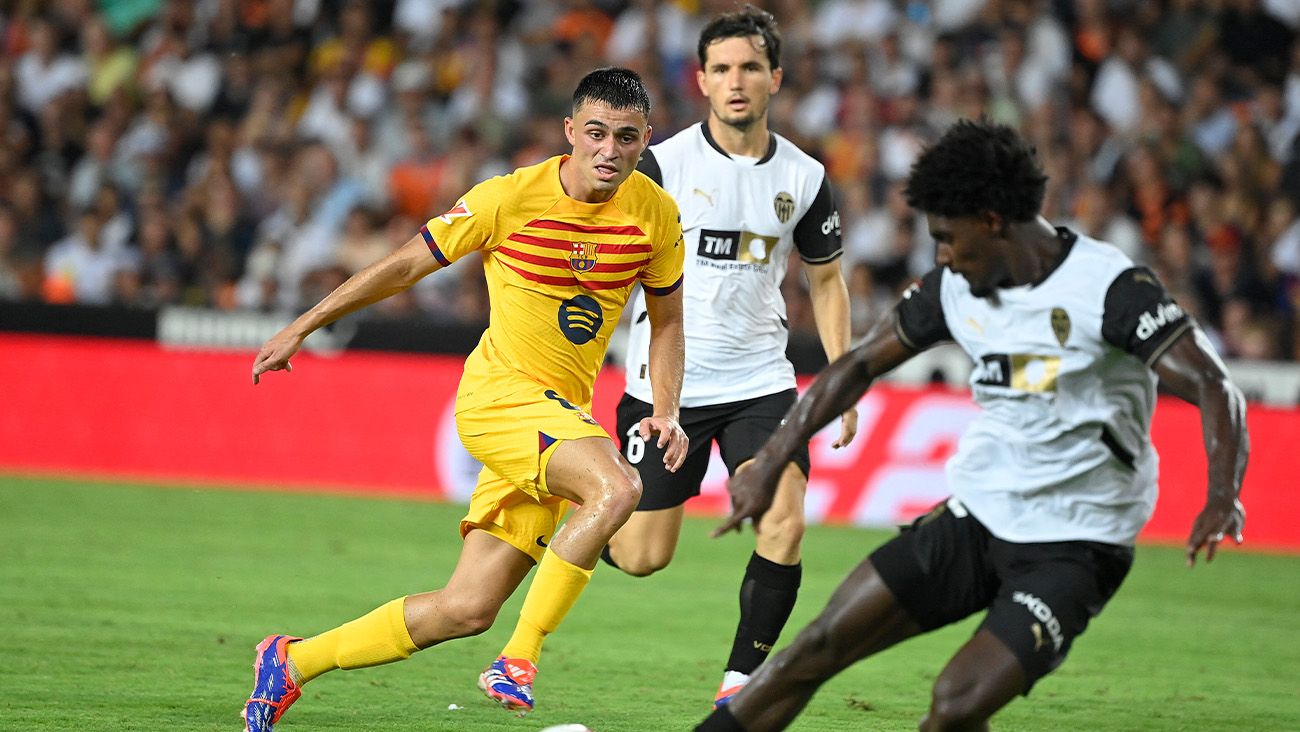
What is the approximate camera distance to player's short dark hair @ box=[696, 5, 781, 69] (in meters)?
7.71

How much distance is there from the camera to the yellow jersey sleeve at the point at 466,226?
608 centimetres

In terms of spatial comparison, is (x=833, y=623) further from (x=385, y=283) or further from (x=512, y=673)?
(x=385, y=283)

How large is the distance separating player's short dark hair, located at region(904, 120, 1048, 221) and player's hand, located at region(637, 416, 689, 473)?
174 centimetres

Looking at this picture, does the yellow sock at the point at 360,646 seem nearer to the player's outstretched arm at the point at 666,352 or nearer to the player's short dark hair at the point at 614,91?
the player's outstretched arm at the point at 666,352

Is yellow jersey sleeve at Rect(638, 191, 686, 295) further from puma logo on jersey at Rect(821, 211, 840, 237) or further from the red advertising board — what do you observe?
the red advertising board

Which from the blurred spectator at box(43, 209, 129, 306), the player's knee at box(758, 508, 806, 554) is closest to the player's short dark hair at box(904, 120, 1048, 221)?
the player's knee at box(758, 508, 806, 554)

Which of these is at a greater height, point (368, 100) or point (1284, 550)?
point (368, 100)

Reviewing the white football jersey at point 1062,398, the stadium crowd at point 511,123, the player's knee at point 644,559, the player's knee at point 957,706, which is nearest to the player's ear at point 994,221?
the white football jersey at point 1062,398

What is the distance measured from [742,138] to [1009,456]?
3.10 m

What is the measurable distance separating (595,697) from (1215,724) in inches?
106

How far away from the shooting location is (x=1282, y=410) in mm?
13312

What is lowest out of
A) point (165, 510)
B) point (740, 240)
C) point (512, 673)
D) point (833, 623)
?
point (165, 510)

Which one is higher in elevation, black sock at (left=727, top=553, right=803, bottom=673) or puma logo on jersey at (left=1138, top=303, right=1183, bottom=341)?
puma logo on jersey at (left=1138, top=303, right=1183, bottom=341)

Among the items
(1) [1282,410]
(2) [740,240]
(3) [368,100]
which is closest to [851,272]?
(1) [1282,410]
